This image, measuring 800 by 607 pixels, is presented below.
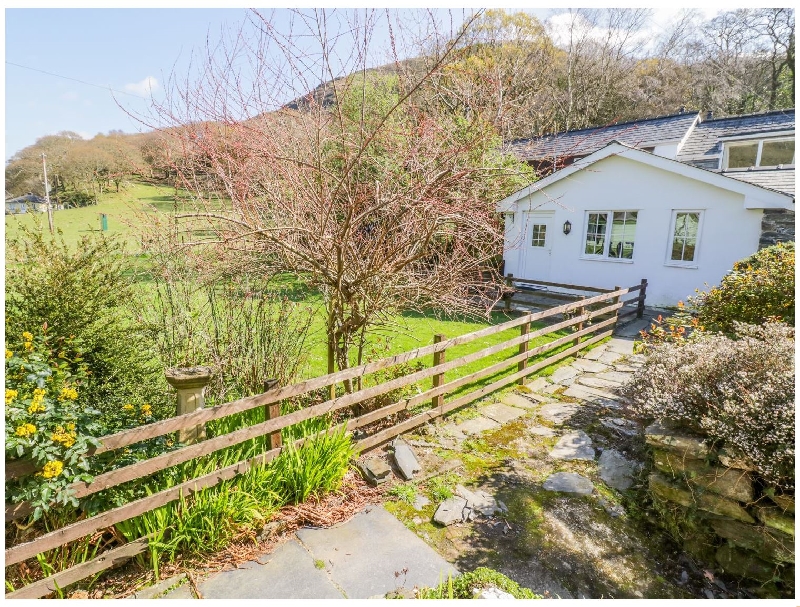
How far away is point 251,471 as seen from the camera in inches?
124

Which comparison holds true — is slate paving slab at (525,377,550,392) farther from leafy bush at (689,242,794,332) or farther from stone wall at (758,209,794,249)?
stone wall at (758,209,794,249)

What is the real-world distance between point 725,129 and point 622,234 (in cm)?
752

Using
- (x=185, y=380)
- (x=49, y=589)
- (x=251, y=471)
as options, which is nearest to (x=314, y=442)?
(x=251, y=471)

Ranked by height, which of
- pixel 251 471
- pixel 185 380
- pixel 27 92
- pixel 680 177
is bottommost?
pixel 251 471

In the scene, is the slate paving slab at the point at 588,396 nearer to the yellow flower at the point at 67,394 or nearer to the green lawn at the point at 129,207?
the yellow flower at the point at 67,394

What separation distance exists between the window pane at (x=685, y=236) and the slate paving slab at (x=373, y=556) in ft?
36.7

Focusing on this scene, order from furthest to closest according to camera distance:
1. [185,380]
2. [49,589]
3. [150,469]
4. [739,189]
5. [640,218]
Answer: [640,218] < [739,189] < [185,380] < [150,469] < [49,589]

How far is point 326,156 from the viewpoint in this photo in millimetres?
4086

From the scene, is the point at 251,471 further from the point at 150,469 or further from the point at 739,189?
the point at 739,189

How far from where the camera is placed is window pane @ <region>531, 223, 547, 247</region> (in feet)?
44.7

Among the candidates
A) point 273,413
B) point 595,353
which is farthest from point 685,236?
point 273,413

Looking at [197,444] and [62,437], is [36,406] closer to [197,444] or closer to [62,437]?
[62,437]

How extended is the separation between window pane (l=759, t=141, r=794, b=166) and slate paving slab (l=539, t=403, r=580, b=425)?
13.0 metres

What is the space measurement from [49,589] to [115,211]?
4.57 meters
